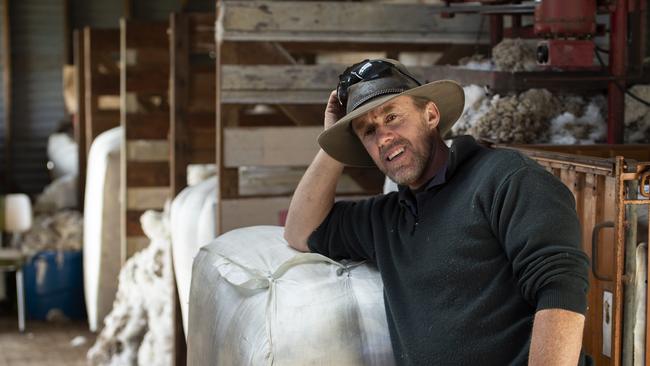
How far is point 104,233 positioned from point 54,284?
112cm

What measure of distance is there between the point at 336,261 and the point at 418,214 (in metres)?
0.42

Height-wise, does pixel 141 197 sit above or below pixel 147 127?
below

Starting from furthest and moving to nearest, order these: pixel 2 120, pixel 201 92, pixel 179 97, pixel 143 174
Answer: pixel 2 120 → pixel 143 174 → pixel 201 92 → pixel 179 97

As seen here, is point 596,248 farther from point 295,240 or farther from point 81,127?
point 81,127

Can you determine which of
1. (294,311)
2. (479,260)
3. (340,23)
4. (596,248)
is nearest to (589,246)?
(596,248)

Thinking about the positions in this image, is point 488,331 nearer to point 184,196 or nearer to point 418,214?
point 418,214

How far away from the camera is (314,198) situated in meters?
2.95

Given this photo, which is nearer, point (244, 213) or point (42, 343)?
point (244, 213)

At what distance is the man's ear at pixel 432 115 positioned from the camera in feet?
8.69

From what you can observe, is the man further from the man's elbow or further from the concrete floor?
the concrete floor

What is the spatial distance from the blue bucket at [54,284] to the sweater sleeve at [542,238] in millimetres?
6762

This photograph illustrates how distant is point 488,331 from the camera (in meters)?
2.34

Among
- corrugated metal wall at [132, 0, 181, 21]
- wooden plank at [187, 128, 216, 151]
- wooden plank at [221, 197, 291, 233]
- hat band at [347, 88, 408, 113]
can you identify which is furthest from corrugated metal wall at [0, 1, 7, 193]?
hat band at [347, 88, 408, 113]

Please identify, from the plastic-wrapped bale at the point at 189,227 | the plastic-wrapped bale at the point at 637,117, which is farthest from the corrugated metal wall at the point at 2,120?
the plastic-wrapped bale at the point at 637,117
